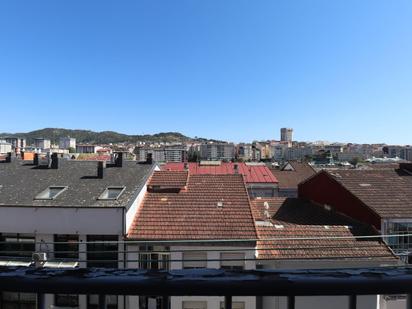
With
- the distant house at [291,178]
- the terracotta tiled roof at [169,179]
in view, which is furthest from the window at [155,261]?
the distant house at [291,178]

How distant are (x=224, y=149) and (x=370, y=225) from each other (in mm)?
169209

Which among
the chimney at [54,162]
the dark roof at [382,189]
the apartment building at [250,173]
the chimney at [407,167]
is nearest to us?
the dark roof at [382,189]

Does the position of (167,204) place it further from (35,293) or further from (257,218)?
(35,293)

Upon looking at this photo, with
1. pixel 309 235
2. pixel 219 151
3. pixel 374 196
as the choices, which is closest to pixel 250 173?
pixel 374 196

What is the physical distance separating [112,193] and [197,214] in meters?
3.85

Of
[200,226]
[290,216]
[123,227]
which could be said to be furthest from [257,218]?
[123,227]

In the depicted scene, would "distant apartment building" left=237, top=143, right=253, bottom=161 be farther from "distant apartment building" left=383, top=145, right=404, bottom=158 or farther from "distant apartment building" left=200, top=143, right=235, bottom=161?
"distant apartment building" left=383, top=145, right=404, bottom=158

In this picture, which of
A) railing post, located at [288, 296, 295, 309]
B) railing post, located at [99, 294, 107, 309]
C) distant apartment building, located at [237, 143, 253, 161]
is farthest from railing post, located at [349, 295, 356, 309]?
distant apartment building, located at [237, 143, 253, 161]

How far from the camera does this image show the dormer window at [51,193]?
1720 cm

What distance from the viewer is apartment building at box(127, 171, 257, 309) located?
14.9m

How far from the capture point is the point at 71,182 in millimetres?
19203

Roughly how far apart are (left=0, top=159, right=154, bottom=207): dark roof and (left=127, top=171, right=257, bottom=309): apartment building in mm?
1087

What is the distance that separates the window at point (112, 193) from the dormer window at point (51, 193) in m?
2.07

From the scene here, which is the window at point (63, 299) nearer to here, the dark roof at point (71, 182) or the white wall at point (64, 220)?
the white wall at point (64, 220)
